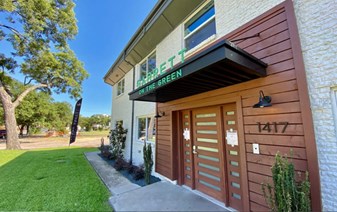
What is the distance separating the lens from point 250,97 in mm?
3078

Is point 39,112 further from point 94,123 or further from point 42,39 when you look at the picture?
point 94,123

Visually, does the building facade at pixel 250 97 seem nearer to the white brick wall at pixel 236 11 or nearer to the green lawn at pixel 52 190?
the white brick wall at pixel 236 11

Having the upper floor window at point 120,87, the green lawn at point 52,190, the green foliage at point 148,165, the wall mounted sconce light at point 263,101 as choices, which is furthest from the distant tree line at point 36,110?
the wall mounted sconce light at point 263,101

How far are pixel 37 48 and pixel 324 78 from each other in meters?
16.6

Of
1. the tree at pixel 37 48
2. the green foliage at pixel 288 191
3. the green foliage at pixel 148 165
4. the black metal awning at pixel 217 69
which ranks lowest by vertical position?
the green foliage at pixel 148 165

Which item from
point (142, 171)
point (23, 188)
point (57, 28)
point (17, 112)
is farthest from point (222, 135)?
point (17, 112)

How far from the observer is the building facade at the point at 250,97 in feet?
7.43

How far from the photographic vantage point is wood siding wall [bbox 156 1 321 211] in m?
2.34

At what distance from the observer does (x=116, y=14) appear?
12.1m

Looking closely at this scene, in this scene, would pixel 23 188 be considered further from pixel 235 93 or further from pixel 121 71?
pixel 121 71

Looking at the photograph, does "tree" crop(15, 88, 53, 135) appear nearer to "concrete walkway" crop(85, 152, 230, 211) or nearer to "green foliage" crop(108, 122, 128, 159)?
"green foliage" crop(108, 122, 128, 159)

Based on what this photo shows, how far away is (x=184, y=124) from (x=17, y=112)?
2964cm

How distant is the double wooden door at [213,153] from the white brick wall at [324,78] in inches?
56.9

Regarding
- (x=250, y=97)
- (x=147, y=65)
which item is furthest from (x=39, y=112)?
(x=250, y=97)
